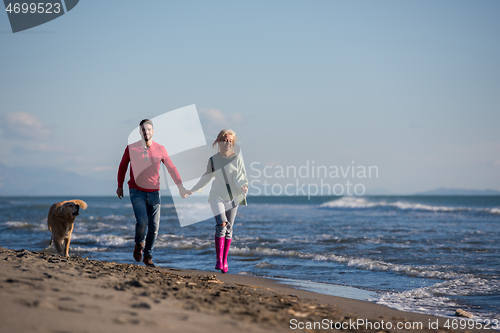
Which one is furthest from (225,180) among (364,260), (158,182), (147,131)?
(364,260)

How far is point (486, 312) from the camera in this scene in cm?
474

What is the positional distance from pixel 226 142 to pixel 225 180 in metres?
0.61

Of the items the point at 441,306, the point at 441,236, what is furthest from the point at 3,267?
the point at 441,236

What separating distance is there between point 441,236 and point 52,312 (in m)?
13.2

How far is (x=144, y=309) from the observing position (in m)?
2.65

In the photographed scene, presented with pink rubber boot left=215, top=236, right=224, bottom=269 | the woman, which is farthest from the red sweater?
pink rubber boot left=215, top=236, right=224, bottom=269

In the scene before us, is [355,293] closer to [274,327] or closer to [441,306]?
[441,306]

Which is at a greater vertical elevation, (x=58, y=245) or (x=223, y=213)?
(x=223, y=213)

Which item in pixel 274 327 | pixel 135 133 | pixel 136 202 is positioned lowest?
pixel 274 327

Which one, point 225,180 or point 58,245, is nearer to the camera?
point 225,180

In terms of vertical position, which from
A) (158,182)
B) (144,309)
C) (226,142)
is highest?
(226,142)

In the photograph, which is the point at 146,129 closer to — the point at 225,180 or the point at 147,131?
the point at 147,131

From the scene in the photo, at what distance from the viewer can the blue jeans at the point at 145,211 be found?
222 inches

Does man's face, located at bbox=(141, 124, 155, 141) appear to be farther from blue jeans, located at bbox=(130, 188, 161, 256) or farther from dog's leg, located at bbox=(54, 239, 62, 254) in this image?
dog's leg, located at bbox=(54, 239, 62, 254)
